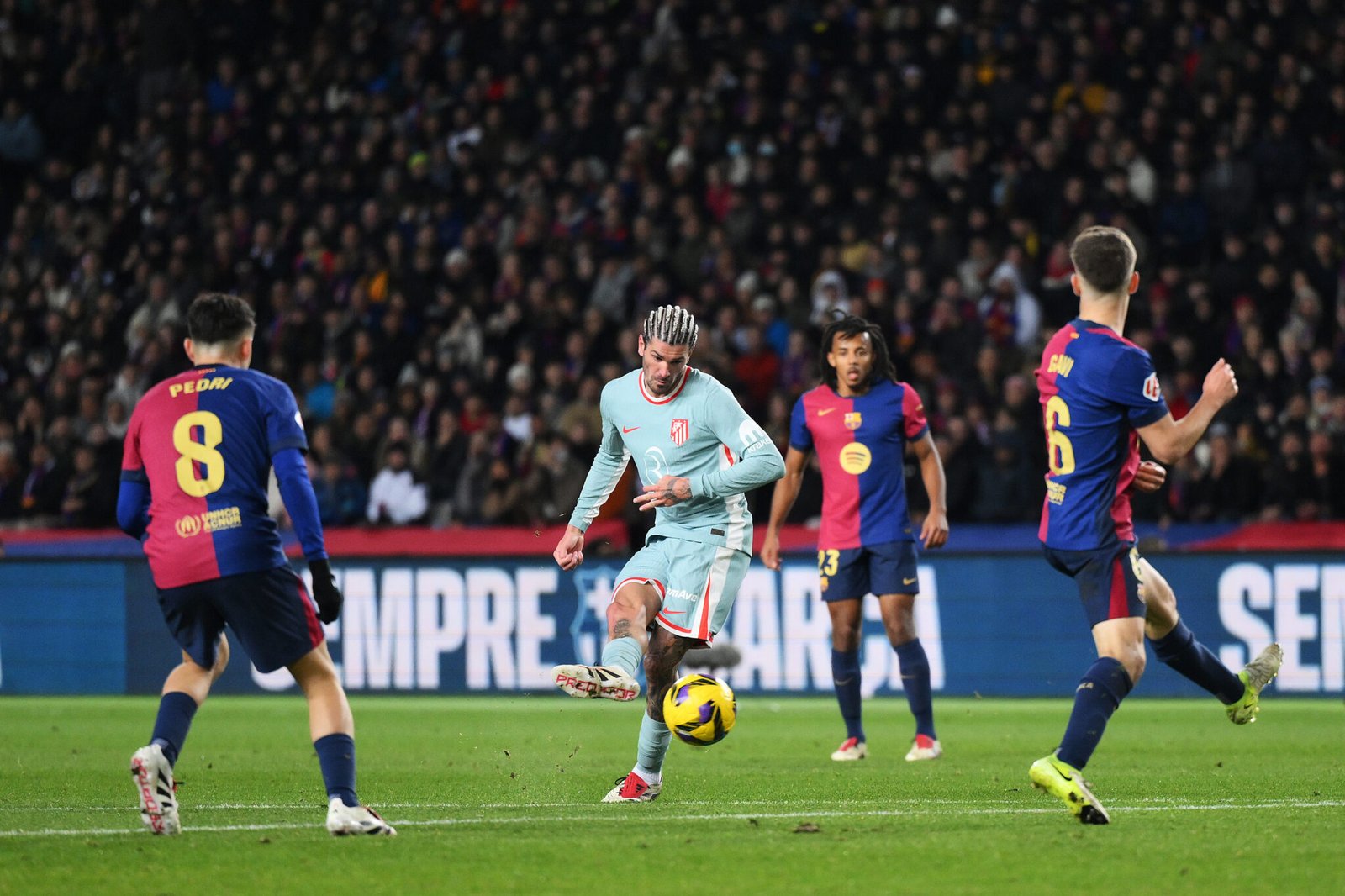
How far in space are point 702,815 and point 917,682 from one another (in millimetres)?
3544

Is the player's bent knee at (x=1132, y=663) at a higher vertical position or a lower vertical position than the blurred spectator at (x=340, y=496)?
lower

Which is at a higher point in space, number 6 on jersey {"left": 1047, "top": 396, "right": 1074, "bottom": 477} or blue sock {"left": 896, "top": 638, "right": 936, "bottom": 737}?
number 6 on jersey {"left": 1047, "top": 396, "right": 1074, "bottom": 477}

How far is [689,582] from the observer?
8000 millimetres

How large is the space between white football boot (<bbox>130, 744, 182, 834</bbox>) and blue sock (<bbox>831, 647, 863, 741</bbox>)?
4851mm

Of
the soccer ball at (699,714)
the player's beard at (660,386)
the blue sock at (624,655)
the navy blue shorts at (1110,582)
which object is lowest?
the soccer ball at (699,714)

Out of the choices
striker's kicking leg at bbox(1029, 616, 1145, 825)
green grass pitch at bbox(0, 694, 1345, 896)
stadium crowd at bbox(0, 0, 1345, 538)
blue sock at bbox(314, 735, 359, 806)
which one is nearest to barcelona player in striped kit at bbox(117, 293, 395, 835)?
blue sock at bbox(314, 735, 359, 806)

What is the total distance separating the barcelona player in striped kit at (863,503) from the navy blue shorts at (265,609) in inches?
173

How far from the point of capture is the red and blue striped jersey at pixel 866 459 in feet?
35.0

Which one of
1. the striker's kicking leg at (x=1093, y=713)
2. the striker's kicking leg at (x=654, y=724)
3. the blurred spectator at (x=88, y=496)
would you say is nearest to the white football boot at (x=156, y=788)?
the striker's kicking leg at (x=654, y=724)

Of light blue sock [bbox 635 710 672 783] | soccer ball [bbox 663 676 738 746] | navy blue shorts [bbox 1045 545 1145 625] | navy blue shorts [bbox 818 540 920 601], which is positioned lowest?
light blue sock [bbox 635 710 672 783]

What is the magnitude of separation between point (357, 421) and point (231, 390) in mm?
13360

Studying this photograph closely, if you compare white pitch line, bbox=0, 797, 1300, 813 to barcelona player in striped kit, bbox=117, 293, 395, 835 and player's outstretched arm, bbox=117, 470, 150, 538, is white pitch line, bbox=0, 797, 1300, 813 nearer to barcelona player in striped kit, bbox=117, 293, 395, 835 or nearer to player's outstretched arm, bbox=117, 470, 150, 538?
barcelona player in striped kit, bbox=117, 293, 395, 835

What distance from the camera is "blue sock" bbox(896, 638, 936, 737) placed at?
1050 centimetres

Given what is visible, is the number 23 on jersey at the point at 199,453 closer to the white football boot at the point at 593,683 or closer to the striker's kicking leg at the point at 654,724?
the white football boot at the point at 593,683
